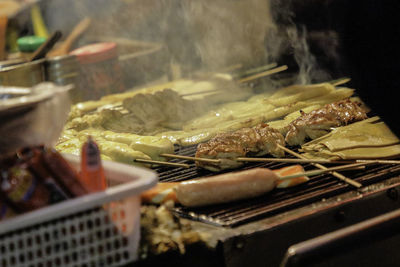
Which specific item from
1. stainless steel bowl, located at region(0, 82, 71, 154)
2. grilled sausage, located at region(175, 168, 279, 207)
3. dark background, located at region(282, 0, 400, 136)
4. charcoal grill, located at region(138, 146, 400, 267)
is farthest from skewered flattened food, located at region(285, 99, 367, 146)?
stainless steel bowl, located at region(0, 82, 71, 154)

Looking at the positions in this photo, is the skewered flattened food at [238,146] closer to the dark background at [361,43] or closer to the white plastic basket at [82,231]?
the dark background at [361,43]

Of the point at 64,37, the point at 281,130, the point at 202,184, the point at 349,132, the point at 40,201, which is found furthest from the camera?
the point at 64,37

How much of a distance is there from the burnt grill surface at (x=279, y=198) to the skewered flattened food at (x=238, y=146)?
14cm

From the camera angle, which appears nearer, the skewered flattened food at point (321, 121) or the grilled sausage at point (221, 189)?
the grilled sausage at point (221, 189)

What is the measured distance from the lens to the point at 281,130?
16.2 ft

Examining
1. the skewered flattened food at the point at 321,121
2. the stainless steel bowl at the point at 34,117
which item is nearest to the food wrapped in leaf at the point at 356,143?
the skewered flattened food at the point at 321,121

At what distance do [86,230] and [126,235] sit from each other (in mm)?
235

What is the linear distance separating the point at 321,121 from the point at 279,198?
1.32 m

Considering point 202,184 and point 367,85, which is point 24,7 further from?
point 202,184

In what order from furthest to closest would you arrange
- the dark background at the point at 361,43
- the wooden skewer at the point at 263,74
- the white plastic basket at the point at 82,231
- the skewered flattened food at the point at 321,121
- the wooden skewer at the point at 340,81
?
the wooden skewer at the point at 263,74, the wooden skewer at the point at 340,81, the dark background at the point at 361,43, the skewered flattened food at the point at 321,121, the white plastic basket at the point at 82,231

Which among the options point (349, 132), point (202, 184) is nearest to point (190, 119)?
point (349, 132)

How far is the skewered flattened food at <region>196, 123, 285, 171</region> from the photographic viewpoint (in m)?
4.25

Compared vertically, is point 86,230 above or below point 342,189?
above

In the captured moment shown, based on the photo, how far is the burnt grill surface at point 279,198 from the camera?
136 inches
